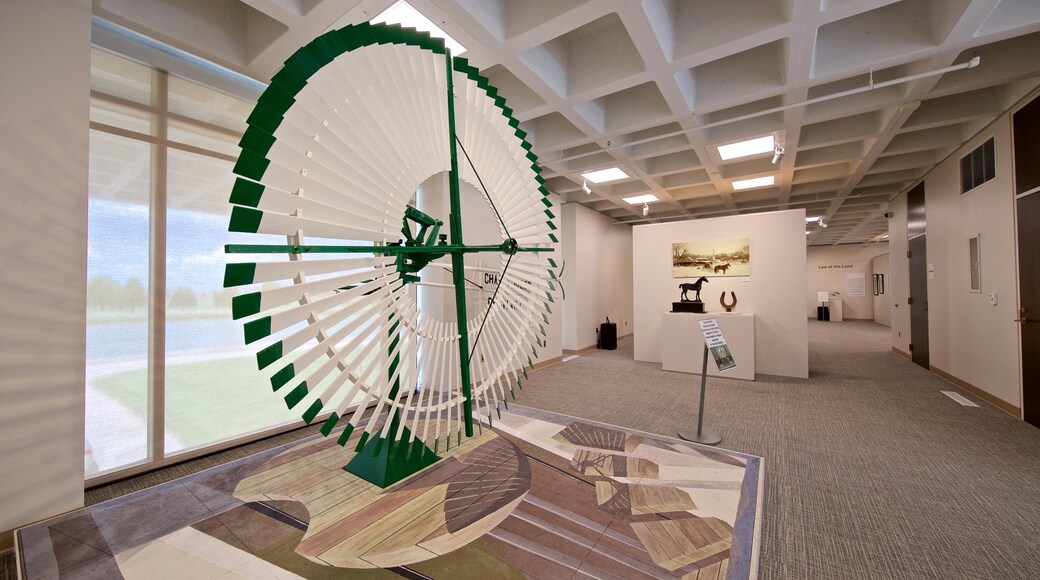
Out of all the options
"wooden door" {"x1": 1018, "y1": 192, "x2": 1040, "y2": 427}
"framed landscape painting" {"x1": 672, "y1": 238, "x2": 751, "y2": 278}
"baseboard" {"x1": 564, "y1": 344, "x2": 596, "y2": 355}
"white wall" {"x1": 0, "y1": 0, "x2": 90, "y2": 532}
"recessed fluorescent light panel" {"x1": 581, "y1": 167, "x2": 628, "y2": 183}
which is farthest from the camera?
"baseboard" {"x1": 564, "y1": 344, "x2": 596, "y2": 355}

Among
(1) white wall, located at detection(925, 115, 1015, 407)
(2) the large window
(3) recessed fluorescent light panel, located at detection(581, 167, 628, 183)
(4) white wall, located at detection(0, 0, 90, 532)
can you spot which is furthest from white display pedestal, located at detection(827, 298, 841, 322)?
(4) white wall, located at detection(0, 0, 90, 532)

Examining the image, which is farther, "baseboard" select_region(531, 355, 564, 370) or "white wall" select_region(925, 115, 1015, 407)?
"baseboard" select_region(531, 355, 564, 370)

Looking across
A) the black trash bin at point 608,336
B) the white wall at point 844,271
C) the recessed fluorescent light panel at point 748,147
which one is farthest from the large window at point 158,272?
the white wall at point 844,271

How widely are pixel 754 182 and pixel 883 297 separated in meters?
10.7

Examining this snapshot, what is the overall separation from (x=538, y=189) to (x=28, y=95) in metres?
2.71

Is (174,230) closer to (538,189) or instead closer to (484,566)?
(538,189)

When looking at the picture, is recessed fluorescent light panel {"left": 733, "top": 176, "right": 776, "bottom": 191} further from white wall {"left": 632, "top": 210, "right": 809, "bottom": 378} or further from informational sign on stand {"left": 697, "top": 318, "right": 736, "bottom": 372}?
informational sign on stand {"left": 697, "top": 318, "right": 736, "bottom": 372}

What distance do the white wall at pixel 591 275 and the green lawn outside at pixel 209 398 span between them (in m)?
5.12

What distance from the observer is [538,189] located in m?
1.86

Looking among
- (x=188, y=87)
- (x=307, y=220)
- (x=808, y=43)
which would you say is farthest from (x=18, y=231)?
(x=808, y=43)

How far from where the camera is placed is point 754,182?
6.27 metres

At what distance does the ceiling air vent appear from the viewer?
399 centimetres

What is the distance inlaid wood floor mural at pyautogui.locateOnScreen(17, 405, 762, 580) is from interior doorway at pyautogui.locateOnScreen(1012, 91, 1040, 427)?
339 cm

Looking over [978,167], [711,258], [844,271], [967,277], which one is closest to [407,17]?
[711,258]
